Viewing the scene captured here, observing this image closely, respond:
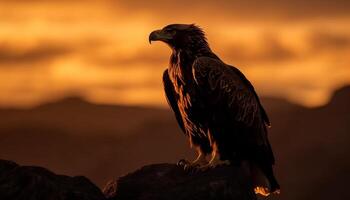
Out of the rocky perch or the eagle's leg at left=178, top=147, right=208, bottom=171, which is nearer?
the rocky perch

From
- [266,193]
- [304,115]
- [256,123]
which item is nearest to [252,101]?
[256,123]

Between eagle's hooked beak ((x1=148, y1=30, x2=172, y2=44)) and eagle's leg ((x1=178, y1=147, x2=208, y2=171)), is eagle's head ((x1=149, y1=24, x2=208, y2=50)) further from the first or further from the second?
eagle's leg ((x1=178, y1=147, x2=208, y2=171))

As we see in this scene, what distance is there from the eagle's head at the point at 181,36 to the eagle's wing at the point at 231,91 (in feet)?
1.58

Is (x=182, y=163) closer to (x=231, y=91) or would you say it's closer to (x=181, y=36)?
(x=231, y=91)

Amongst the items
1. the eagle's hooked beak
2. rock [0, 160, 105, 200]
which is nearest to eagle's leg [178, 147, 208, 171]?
the eagle's hooked beak

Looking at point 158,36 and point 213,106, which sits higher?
point 158,36

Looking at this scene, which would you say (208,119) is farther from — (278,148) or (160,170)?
(278,148)

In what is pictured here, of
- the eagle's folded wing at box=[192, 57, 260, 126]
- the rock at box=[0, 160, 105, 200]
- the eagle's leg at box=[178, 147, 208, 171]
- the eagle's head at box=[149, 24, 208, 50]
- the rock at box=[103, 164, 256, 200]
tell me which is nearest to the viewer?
the rock at box=[0, 160, 105, 200]

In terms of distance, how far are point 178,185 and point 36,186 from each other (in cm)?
298

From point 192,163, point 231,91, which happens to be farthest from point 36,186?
point 231,91

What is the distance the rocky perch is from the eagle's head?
2.83 meters

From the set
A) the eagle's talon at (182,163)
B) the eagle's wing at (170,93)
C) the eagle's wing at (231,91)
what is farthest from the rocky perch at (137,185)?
the eagle's wing at (170,93)

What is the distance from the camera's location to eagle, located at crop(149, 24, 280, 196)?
2097 cm

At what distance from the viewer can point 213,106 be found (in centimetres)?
2105
